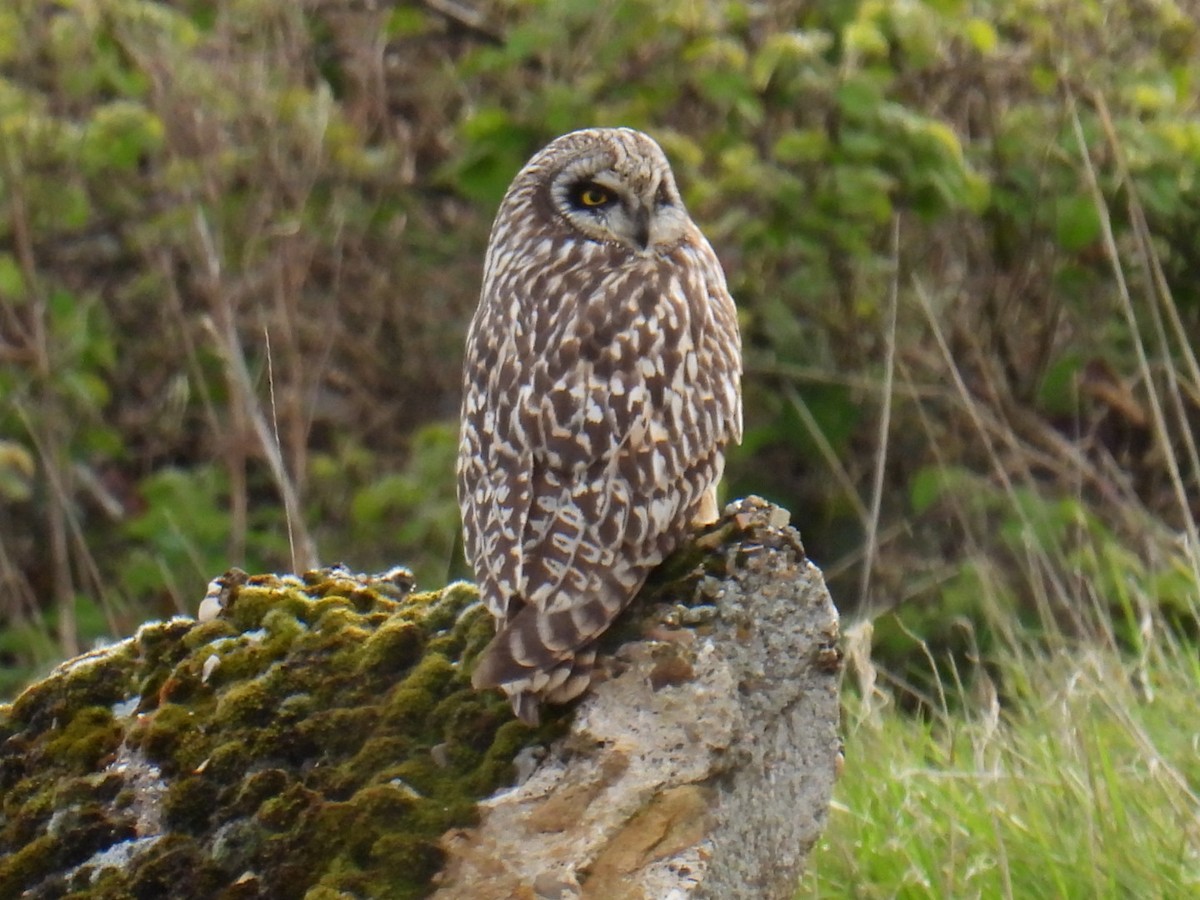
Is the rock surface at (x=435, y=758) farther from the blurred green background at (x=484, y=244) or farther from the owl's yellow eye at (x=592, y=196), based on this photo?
the blurred green background at (x=484, y=244)

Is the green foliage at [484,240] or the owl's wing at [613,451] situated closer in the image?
the owl's wing at [613,451]

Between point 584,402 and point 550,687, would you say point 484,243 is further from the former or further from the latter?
point 550,687

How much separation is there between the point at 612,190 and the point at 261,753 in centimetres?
153

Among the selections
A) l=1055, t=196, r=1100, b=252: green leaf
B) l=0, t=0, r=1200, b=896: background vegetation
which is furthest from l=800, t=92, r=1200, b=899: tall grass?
l=1055, t=196, r=1100, b=252: green leaf

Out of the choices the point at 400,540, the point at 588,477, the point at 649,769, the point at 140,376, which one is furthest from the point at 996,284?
the point at 649,769

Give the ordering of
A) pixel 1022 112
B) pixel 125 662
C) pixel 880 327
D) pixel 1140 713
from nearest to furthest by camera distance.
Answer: pixel 125 662, pixel 1140 713, pixel 1022 112, pixel 880 327

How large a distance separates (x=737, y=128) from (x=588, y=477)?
4447mm

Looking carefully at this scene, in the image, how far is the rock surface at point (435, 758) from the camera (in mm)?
3002

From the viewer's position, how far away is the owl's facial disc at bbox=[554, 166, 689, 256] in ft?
13.3

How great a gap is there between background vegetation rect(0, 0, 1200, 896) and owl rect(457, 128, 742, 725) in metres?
2.34

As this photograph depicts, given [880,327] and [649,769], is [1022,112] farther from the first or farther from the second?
[649,769]

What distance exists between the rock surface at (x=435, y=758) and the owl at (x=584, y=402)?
12 centimetres

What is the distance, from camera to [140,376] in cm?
864

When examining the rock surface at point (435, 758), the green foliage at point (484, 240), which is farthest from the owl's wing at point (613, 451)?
the green foliage at point (484, 240)
